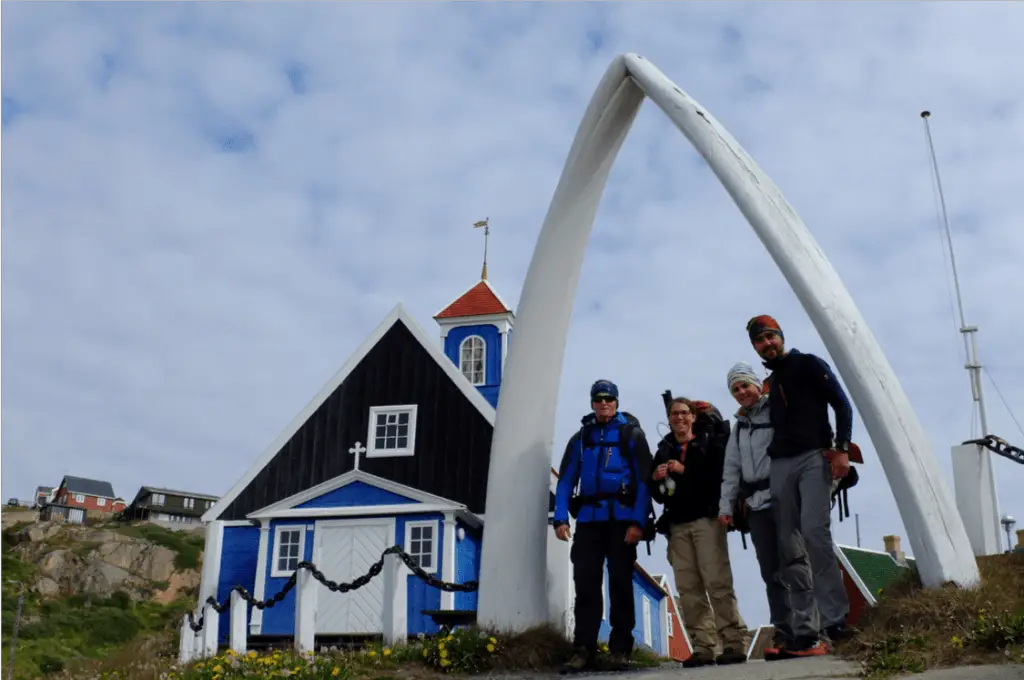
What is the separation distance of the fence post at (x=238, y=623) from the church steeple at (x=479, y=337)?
24.3 ft

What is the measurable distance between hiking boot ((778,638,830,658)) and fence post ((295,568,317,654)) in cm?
465

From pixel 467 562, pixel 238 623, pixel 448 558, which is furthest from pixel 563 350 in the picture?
pixel 467 562

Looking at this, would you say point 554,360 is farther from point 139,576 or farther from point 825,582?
point 139,576

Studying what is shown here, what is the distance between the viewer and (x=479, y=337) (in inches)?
688

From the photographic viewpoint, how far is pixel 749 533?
6250mm

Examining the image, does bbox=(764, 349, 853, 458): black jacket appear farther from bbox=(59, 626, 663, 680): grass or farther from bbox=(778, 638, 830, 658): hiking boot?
bbox=(59, 626, 663, 680): grass

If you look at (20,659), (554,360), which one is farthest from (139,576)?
(554,360)

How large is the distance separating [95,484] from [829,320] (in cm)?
7790

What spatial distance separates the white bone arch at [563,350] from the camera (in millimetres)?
6016

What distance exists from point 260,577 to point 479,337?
577 centimetres

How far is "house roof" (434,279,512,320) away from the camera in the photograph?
17391 millimetres

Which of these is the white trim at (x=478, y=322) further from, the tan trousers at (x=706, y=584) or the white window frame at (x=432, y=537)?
the tan trousers at (x=706, y=584)

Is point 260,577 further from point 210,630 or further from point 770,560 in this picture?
point 770,560

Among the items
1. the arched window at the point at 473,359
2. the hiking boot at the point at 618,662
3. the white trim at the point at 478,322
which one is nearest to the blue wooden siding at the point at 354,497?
the arched window at the point at 473,359
